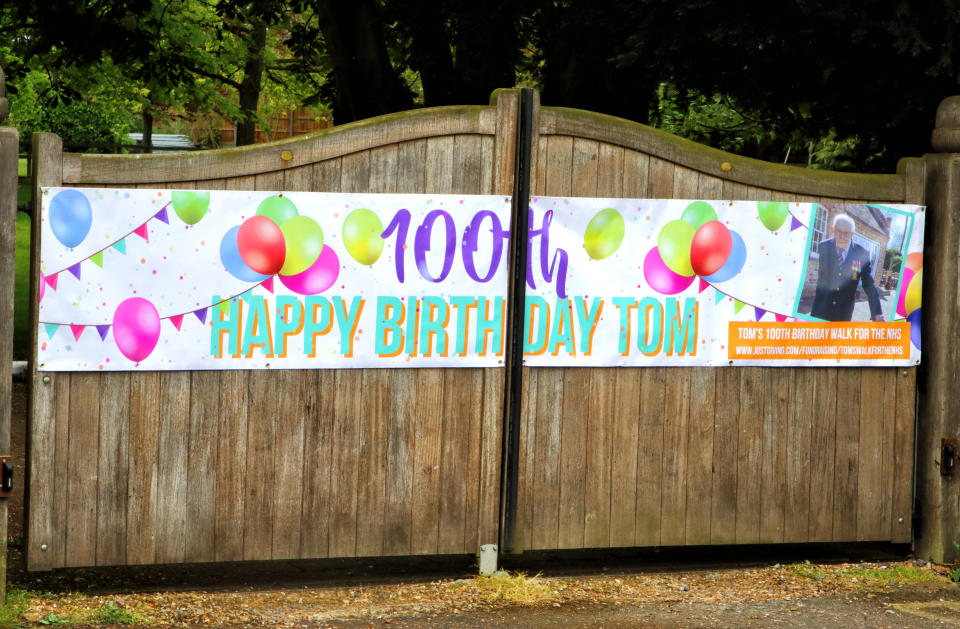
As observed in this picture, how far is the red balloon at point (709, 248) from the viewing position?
5270mm

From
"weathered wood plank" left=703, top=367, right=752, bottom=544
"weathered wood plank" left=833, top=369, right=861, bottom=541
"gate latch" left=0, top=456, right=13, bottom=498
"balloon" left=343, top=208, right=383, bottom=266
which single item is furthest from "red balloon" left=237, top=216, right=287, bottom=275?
"weathered wood plank" left=833, top=369, right=861, bottom=541

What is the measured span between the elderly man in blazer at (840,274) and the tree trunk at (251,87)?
60.1ft

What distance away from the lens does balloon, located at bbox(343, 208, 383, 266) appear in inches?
192

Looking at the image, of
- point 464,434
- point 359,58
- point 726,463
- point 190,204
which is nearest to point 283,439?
point 464,434

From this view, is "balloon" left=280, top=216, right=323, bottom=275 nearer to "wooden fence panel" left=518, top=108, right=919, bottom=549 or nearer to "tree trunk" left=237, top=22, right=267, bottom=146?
"wooden fence panel" left=518, top=108, right=919, bottom=549

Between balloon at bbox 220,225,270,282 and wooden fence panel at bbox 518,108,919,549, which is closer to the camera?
balloon at bbox 220,225,270,282

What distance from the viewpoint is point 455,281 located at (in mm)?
5012

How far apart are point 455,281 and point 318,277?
610mm

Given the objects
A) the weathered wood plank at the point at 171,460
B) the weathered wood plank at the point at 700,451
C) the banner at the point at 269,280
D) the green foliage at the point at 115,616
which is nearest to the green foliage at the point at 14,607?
the green foliage at the point at 115,616

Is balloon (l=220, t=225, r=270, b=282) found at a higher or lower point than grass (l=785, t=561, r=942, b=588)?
higher

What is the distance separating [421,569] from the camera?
5.54 m

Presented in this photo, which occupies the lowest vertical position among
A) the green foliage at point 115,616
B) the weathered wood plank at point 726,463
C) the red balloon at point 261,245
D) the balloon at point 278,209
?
the green foliage at point 115,616

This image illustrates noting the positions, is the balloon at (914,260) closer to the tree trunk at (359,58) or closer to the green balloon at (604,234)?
the green balloon at (604,234)

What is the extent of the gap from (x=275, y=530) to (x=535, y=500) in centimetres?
120
